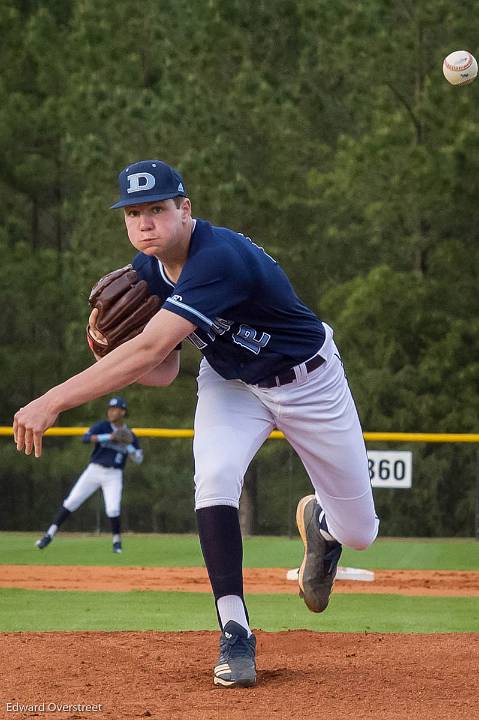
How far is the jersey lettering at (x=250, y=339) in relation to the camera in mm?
4395

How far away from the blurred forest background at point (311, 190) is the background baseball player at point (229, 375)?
1125cm

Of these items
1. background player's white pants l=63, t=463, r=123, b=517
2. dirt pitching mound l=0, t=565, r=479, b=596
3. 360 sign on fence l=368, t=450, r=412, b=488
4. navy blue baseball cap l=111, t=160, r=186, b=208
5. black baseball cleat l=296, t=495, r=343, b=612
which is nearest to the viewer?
navy blue baseball cap l=111, t=160, r=186, b=208

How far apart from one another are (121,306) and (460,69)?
4223mm

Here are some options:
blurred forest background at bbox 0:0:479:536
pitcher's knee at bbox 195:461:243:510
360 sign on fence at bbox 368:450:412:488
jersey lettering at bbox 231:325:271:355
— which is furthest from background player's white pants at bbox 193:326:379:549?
blurred forest background at bbox 0:0:479:536

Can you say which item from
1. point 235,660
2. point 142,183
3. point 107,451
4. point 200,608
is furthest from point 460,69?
point 107,451

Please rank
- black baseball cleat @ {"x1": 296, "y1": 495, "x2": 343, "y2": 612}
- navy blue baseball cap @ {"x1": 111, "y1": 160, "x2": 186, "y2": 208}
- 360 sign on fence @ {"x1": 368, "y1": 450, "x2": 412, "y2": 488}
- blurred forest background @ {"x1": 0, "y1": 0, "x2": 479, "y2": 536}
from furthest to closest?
blurred forest background @ {"x1": 0, "y1": 0, "x2": 479, "y2": 536} → 360 sign on fence @ {"x1": 368, "y1": 450, "x2": 412, "y2": 488} → black baseball cleat @ {"x1": 296, "y1": 495, "x2": 343, "y2": 612} → navy blue baseball cap @ {"x1": 111, "y1": 160, "x2": 186, "y2": 208}

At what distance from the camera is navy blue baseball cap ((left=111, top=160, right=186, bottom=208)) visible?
13.5ft

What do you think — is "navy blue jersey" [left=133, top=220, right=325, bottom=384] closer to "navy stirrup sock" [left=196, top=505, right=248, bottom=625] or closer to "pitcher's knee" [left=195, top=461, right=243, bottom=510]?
"pitcher's knee" [left=195, top=461, right=243, bottom=510]

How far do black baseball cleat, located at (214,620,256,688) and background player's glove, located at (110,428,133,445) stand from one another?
863 centimetres

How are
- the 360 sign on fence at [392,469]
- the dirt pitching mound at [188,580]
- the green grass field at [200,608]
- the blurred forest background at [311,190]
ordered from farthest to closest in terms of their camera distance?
1. the blurred forest background at [311,190]
2. the 360 sign on fence at [392,469]
3. the dirt pitching mound at [188,580]
4. the green grass field at [200,608]

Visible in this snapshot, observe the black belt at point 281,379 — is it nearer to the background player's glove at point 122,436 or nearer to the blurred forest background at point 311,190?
the background player's glove at point 122,436

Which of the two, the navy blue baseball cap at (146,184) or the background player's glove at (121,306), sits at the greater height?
the navy blue baseball cap at (146,184)

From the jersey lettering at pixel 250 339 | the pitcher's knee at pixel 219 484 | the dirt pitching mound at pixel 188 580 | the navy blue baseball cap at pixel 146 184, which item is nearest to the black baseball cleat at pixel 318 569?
the pitcher's knee at pixel 219 484

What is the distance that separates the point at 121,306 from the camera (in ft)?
14.7
